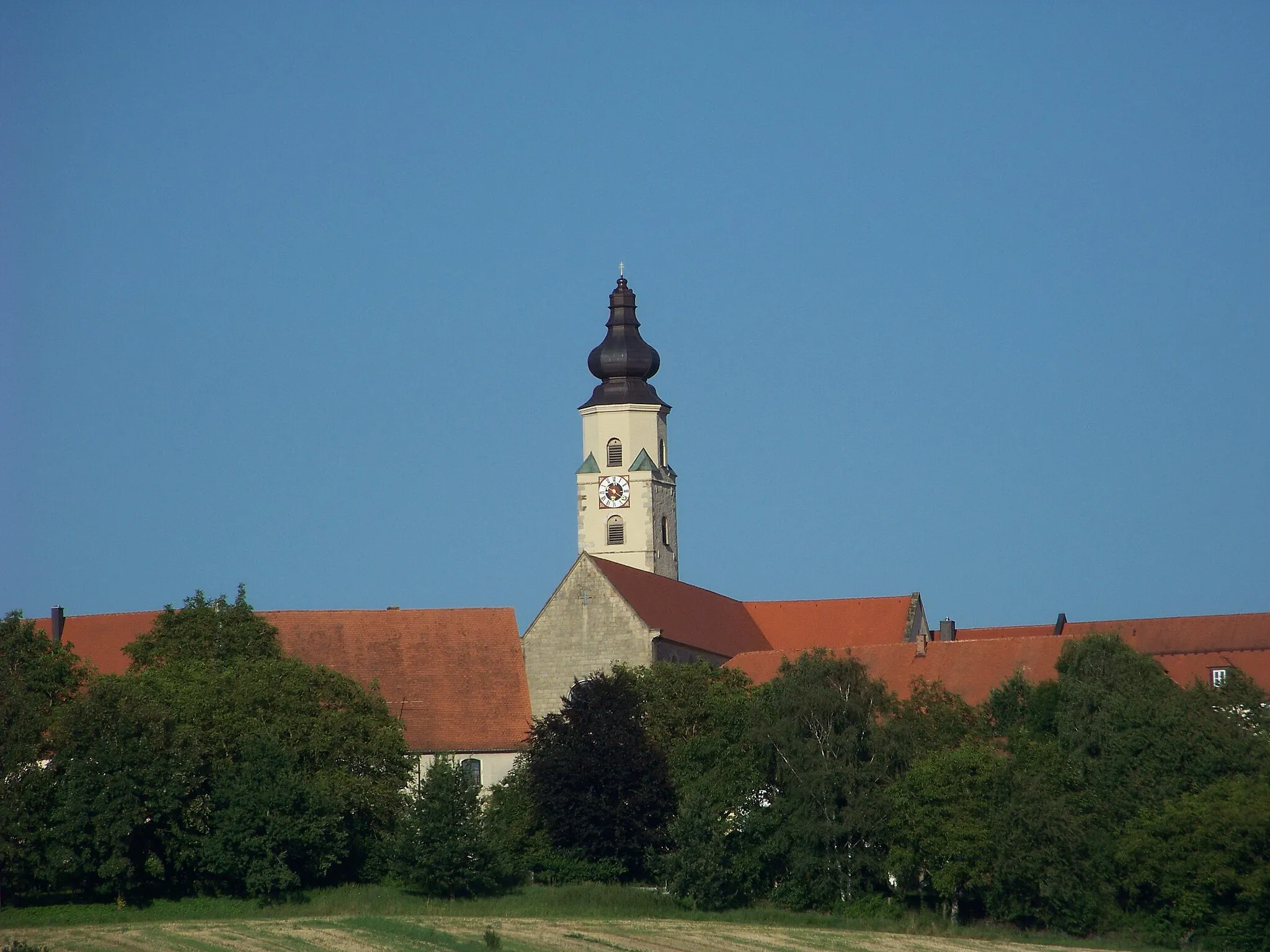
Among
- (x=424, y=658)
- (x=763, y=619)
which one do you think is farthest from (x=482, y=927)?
(x=763, y=619)

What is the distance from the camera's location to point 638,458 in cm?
9381

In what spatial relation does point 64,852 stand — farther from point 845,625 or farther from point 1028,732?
point 845,625

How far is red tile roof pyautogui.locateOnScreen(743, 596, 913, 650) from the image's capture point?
85875mm

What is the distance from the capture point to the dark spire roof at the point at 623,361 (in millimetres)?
94750

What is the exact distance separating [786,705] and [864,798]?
10.5 feet

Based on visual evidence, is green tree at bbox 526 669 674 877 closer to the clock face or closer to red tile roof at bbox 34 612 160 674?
red tile roof at bbox 34 612 160 674

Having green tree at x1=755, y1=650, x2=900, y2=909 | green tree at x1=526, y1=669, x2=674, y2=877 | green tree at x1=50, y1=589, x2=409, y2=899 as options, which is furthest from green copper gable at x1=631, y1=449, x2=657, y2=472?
green tree at x1=755, y1=650, x2=900, y2=909

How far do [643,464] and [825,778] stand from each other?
120 feet

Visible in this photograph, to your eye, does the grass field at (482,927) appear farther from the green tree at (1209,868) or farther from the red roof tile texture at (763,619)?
the red roof tile texture at (763,619)

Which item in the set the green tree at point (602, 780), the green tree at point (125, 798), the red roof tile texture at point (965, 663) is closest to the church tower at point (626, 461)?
the red roof tile texture at point (965, 663)

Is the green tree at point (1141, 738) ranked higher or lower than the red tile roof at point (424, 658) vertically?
lower

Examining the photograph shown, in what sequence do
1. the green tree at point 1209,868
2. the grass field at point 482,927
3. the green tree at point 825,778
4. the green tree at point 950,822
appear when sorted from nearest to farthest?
the grass field at point 482,927, the green tree at point 1209,868, the green tree at point 950,822, the green tree at point 825,778

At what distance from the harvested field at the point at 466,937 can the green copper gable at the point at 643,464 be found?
131ft

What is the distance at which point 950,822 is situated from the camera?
56.1 metres
